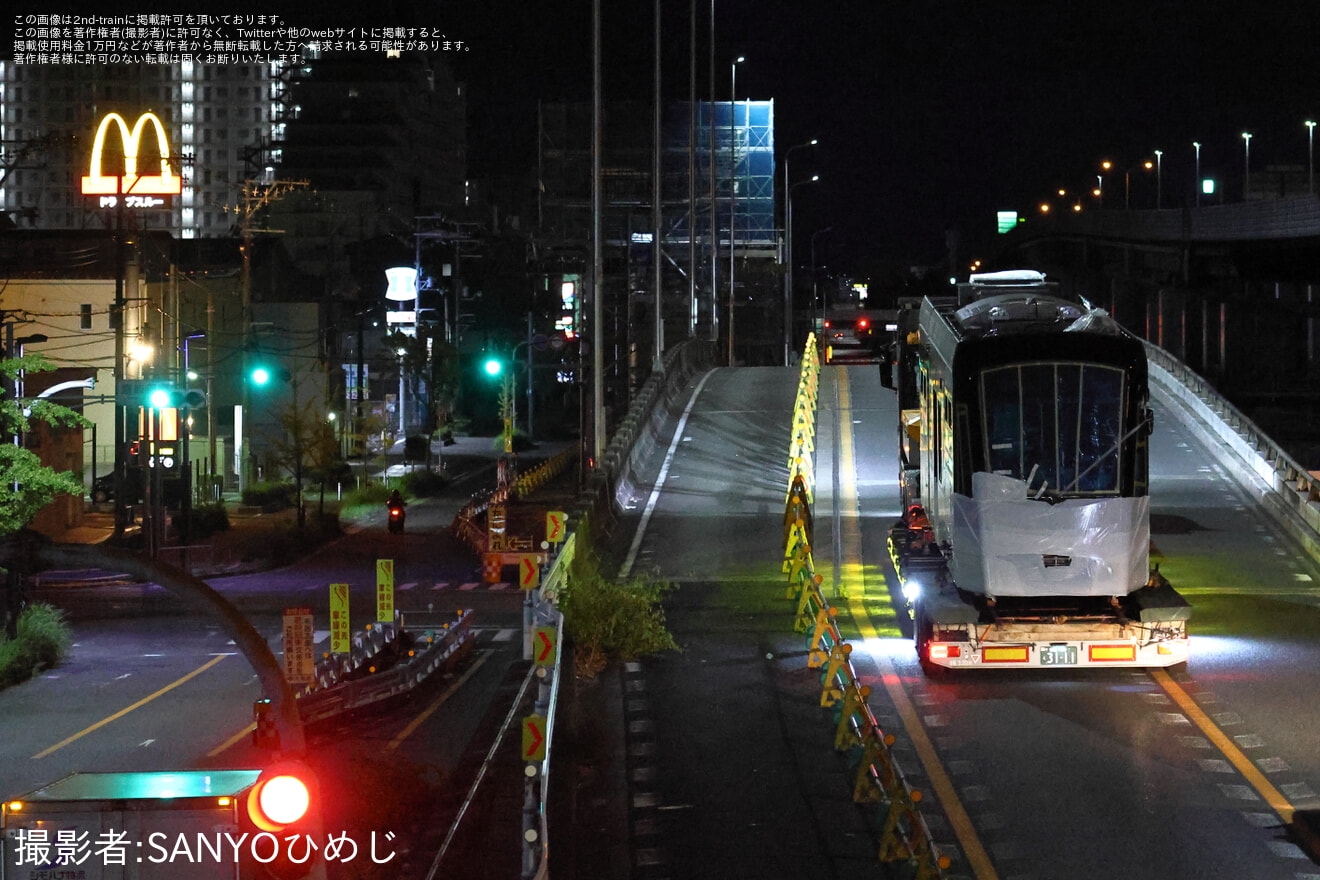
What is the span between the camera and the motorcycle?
46406 millimetres

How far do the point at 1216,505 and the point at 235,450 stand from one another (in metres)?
41.8

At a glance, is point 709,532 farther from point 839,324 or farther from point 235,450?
point 235,450

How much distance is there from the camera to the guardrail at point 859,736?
11.1 meters

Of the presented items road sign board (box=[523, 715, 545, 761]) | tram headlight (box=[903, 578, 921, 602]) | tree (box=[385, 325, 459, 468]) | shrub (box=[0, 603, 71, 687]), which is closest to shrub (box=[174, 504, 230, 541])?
shrub (box=[0, 603, 71, 687])

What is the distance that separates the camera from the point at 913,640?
64.5ft

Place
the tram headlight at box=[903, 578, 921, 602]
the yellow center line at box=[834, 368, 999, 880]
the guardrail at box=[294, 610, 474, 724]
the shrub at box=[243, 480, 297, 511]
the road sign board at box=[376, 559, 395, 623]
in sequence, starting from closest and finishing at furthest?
1. the yellow center line at box=[834, 368, 999, 880]
2. the tram headlight at box=[903, 578, 921, 602]
3. the guardrail at box=[294, 610, 474, 724]
4. the road sign board at box=[376, 559, 395, 623]
5. the shrub at box=[243, 480, 297, 511]

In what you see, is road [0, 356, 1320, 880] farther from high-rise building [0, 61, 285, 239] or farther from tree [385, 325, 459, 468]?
high-rise building [0, 61, 285, 239]

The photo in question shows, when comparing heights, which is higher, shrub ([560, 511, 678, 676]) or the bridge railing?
the bridge railing

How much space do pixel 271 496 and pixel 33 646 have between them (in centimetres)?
2986

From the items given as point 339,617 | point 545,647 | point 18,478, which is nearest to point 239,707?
point 339,617

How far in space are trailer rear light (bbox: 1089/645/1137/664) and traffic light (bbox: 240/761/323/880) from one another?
427 inches

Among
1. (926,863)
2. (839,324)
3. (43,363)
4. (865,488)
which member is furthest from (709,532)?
(839,324)

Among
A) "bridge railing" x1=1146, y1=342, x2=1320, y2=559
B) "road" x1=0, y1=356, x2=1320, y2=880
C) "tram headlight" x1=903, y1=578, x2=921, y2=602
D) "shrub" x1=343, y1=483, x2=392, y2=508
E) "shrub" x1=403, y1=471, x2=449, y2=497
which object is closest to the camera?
"road" x1=0, y1=356, x2=1320, y2=880

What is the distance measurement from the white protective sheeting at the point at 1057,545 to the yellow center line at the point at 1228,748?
1.11 metres
